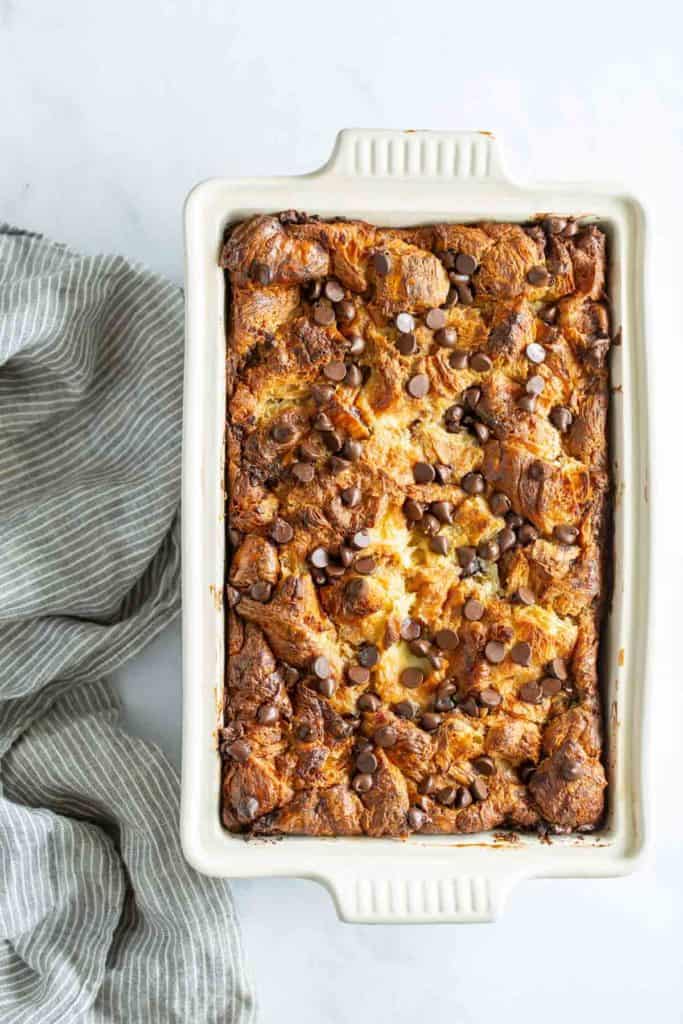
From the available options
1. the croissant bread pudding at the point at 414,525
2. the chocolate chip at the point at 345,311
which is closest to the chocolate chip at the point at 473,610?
the croissant bread pudding at the point at 414,525

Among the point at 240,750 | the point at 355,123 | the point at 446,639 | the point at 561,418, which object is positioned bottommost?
the point at 240,750

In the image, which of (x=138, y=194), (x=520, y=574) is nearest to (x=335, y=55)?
(x=138, y=194)

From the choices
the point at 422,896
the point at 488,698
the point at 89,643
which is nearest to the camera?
the point at 422,896

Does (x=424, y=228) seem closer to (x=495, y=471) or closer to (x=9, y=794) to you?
(x=495, y=471)

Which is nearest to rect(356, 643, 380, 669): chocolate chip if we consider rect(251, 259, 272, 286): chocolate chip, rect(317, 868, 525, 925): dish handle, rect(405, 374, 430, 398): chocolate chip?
rect(317, 868, 525, 925): dish handle

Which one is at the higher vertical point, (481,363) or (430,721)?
(481,363)

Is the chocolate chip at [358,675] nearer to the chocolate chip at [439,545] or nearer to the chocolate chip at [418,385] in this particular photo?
the chocolate chip at [439,545]

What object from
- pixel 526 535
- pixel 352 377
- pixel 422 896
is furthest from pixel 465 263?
pixel 422 896

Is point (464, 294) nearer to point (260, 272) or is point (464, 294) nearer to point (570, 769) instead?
point (260, 272)
